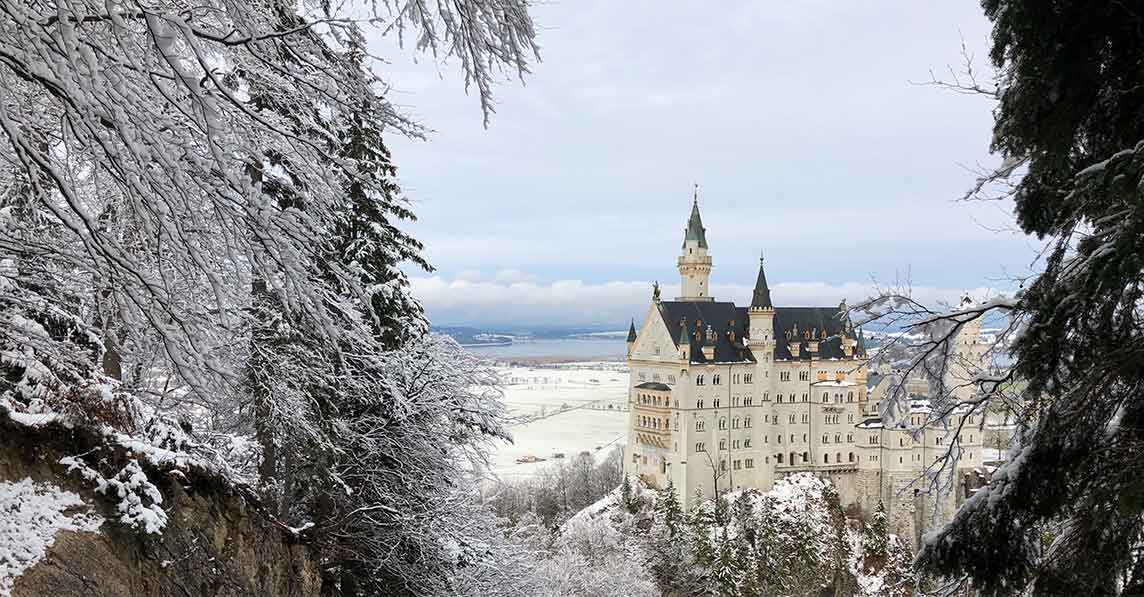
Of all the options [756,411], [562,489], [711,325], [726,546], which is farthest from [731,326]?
[726,546]

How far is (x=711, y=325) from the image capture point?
224 ft

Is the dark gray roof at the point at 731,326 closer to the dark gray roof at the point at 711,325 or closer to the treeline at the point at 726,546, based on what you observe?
the dark gray roof at the point at 711,325

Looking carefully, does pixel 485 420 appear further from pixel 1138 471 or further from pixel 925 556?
pixel 1138 471

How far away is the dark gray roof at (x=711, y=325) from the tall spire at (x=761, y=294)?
6.91ft

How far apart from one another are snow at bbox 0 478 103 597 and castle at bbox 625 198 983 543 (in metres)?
60.2

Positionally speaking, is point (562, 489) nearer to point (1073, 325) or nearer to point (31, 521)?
point (31, 521)

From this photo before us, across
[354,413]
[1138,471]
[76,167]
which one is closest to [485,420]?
[354,413]

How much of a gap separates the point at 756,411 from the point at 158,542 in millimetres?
64569

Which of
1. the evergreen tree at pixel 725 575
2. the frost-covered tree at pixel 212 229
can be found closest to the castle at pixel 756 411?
the evergreen tree at pixel 725 575

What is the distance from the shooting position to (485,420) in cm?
1446

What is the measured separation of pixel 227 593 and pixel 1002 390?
22.7 ft

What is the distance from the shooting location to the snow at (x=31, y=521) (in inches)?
201

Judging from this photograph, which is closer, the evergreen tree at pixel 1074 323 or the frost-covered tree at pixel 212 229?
the frost-covered tree at pixel 212 229

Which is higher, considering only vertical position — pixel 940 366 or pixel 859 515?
pixel 940 366
